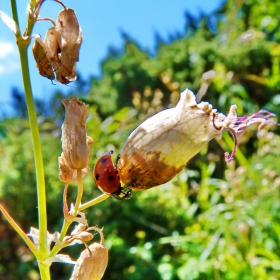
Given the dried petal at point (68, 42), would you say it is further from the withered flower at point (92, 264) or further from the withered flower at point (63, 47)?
the withered flower at point (92, 264)

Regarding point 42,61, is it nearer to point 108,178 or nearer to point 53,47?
point 53,47

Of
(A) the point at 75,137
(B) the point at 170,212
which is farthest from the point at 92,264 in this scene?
(B) the point at 170,212

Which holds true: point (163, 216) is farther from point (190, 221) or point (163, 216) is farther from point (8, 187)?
point (8, 187)

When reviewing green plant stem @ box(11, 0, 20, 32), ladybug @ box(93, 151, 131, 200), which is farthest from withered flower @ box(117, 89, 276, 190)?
green plant stem @ box(11, 0, 20, 32)

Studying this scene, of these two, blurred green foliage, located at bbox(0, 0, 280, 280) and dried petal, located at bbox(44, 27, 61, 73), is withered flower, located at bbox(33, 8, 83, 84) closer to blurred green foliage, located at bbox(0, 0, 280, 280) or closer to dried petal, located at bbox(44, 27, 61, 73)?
dried petal, located at bbox(44, 27, 61, 73)

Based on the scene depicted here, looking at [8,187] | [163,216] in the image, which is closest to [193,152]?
[163,216]
